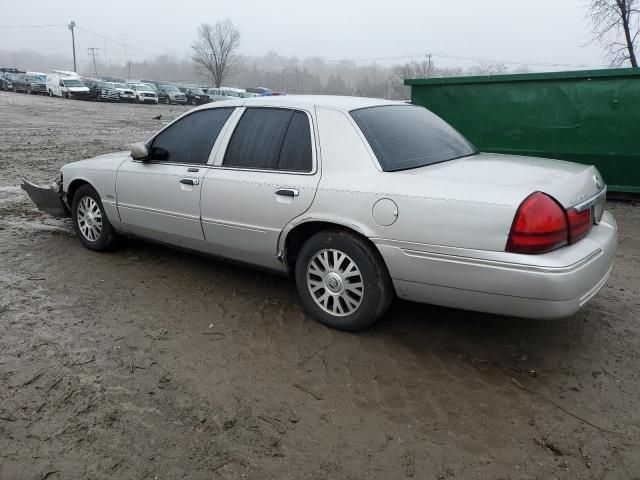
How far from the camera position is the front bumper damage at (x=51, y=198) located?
230 inches

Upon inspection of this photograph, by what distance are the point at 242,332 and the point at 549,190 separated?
7.10 ft

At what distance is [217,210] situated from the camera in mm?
4184

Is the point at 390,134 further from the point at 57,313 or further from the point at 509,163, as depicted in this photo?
the point at 57,313

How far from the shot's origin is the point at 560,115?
7793 millimetres

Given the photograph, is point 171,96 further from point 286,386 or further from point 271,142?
point 286,386

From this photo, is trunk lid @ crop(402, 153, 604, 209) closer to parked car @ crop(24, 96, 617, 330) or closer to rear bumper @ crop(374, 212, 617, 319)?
parked car @ crop(24, 96, 617, 330)

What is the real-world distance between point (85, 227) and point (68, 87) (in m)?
40.4

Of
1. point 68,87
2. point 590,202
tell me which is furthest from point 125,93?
point 590,202

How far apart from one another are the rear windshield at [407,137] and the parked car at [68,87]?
42.0 m

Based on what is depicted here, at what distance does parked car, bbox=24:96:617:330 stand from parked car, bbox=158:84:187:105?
143 feet

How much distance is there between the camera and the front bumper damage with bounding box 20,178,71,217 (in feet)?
19.2

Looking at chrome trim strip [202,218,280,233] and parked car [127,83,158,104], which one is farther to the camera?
parked car [127,83,158,104]

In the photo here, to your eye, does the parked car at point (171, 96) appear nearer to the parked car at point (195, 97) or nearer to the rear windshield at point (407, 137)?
the parked car at point (195, 97)

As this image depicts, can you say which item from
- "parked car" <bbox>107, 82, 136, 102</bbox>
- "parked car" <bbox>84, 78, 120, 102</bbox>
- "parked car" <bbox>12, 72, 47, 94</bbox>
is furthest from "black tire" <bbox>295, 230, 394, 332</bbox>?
"parked car" <bbox>12, 72, 47, 94</bbox>
